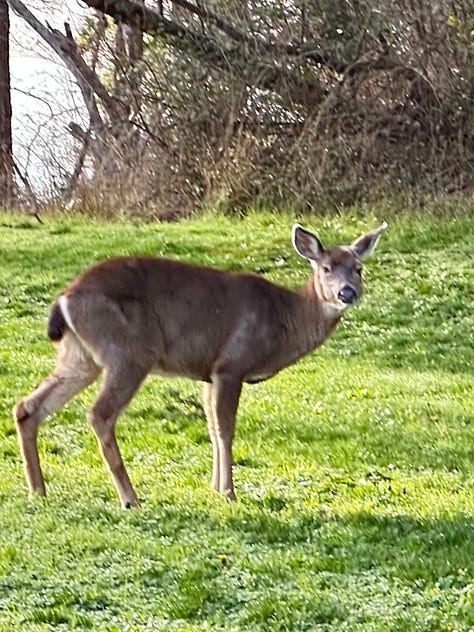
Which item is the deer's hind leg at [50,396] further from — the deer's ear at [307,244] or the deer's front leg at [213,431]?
the deer's ear at [307,244]

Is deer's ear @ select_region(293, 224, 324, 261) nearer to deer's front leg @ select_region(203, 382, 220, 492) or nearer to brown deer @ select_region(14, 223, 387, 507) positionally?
brown deer @ select_region(14, 223, 387, 507)

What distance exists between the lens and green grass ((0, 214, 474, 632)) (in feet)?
17.4

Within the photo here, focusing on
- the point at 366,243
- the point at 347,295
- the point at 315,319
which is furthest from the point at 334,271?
the point at 366,243

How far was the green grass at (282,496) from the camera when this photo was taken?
5.31 meters

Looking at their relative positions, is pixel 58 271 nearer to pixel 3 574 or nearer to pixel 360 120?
pixel 360 120

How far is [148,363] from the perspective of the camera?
7219 mm

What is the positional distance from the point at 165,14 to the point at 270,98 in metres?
2.91

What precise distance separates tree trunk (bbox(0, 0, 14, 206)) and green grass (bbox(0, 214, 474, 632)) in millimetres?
8933

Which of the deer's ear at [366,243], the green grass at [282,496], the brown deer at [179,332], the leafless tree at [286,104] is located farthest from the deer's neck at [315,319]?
the leafless tree at [286,104]

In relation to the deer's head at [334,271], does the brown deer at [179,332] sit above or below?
below

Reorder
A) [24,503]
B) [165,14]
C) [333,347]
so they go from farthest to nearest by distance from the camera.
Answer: [165,14], [333,347], [24,503]

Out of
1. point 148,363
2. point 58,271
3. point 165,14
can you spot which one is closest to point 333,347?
point 58,271

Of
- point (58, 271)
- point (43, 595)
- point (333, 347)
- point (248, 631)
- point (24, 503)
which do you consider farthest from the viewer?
point (58, 271)

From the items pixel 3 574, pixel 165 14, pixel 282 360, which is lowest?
pixel 3 574
